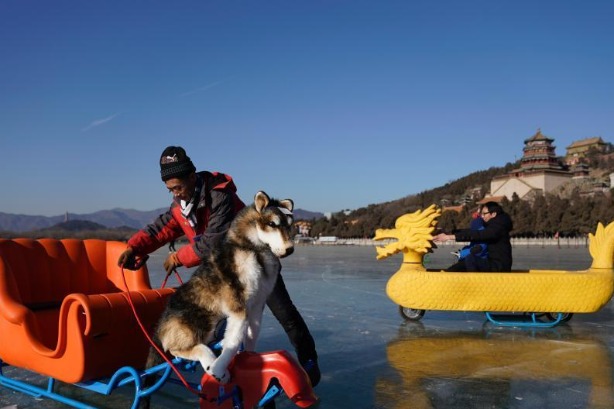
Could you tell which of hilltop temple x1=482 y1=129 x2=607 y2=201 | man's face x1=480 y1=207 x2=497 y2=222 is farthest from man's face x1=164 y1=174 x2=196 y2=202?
hilltop temple x1=482 y1=129 x2=607 y2=201

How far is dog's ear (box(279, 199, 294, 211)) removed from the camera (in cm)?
262

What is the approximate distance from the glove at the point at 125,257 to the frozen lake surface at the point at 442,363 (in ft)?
3.16

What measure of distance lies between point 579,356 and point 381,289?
17.0ft

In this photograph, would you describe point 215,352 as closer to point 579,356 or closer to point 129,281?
point 129,281

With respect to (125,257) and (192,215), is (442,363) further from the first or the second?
(125,257)

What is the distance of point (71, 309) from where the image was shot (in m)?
2.84

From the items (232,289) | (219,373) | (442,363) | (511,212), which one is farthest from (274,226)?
(511,212)

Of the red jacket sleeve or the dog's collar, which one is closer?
the dog's collar

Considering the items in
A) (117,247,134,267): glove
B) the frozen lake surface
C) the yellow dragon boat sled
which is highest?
(117,247,134,267): glove

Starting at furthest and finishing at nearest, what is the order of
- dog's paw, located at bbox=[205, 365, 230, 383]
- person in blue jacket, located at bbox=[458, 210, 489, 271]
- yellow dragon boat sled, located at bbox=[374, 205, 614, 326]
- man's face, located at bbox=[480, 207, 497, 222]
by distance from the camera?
man's face, located at bbox=[480, 207, 497, 222] < person in blue jacket, located at bbox=[458, 210, 489, 271] < yellow dragon boat sled, located at bbox=[374, 205, 614, 326] < dog's paw, located at bbox=[205, 365, 230, 383]

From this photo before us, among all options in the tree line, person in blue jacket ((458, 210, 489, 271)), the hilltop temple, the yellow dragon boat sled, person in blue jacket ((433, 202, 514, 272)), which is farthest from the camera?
the hilltop temple

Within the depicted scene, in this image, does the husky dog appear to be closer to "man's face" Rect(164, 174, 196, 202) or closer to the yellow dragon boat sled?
"man's face" Rect(164, 174, 196, 202)

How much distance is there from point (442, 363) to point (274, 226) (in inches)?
108

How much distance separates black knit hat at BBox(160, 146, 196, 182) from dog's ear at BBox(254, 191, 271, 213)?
62 centimetres
